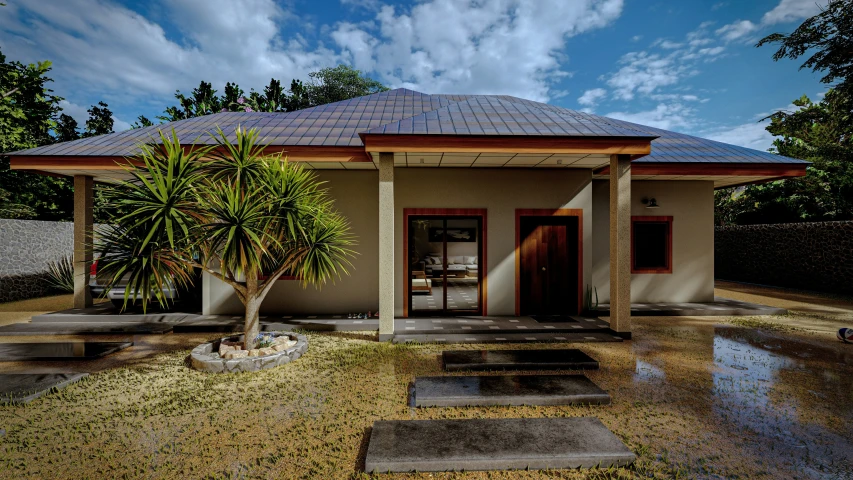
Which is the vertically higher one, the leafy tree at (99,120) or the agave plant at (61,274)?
the leafy tree at (99,120)

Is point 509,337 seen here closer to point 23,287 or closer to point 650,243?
point 650,243

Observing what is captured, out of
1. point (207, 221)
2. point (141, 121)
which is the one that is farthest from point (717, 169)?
point (141, 121)

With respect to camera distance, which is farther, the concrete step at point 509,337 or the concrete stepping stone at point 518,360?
the concrete step at point 509,337

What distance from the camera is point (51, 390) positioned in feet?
12.9

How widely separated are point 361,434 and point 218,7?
13315mm

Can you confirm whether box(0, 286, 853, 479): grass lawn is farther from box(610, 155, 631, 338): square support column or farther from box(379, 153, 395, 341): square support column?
box(379, 153, 395, 341): square support column

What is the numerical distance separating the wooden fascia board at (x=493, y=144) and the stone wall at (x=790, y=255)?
31.5ft

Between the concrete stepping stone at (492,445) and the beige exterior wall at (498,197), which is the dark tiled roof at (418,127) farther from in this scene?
the concrete stepping stone at (492,445)

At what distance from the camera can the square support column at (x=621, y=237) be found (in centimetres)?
591

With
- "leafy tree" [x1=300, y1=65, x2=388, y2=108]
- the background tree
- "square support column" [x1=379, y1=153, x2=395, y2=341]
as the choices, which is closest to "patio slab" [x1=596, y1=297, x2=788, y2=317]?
"square support column" [x1=379, y1=153, x2=395, y2=341]

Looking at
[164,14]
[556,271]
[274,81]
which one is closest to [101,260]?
[556,271]

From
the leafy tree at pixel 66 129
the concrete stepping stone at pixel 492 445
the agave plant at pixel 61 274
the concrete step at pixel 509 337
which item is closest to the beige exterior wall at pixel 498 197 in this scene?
the concrete step at pixel 509 337

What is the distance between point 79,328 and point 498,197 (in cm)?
841

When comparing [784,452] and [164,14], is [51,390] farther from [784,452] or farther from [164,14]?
[164,14]
